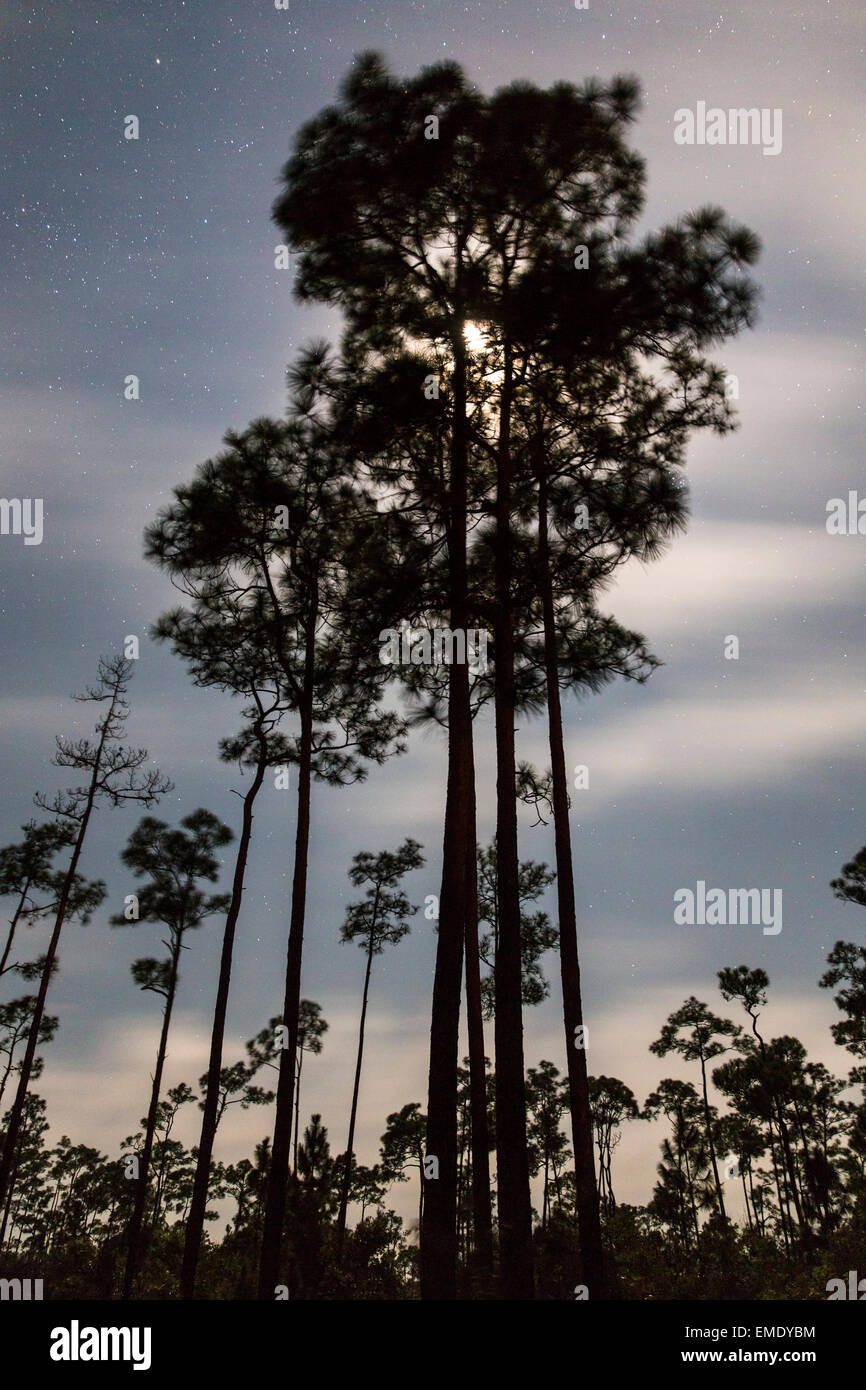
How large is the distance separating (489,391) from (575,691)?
4339mm

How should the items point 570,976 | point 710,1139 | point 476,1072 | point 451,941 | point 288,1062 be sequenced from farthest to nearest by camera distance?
point 710,1139 < point 476,1072 < point 288,1062 < point 570,976 < point 451,941

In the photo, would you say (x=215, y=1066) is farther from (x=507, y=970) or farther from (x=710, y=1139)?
(x=710, y=1139)

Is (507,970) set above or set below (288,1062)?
above

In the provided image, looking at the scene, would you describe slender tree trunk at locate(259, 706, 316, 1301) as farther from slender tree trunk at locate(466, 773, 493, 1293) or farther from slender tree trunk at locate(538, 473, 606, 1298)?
slender tree trunk at locate(538, 473, 606, 1298)

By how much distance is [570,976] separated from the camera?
1128cm

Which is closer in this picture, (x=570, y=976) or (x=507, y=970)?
(x=507, y=970)

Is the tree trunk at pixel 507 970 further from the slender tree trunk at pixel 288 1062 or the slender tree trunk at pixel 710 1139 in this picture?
the slender tree trunk at pixel 710 1139

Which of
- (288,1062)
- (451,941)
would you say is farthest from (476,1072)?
(451,941)

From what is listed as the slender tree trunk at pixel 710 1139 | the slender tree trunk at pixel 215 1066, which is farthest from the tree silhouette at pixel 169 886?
the slender tree trunk at pixel 710 1139

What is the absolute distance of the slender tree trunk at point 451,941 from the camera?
7992 mm

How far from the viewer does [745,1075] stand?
32438 mm

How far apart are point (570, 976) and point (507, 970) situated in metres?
2.20

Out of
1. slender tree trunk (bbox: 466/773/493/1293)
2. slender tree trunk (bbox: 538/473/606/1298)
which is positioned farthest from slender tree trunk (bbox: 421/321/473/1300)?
slender tree trunk (bbox: 466/773/493/1293)
